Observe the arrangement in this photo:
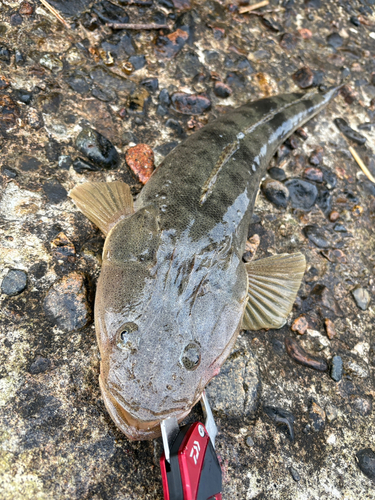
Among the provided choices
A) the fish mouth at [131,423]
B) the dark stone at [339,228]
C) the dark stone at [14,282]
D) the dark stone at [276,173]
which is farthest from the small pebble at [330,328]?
the dark stone at [14,282]

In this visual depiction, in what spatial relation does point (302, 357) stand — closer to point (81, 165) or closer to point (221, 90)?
point (81, 165)

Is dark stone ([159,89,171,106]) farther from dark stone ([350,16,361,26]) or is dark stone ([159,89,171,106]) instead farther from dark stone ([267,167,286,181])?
dark stone ([350,16,361,26])

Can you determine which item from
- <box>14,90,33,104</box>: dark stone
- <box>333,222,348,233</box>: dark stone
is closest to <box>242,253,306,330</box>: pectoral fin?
<box>333,222,348,233</box>: dark stone

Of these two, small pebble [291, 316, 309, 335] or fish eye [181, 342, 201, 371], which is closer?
fish eye [181, 342, 201, 371]

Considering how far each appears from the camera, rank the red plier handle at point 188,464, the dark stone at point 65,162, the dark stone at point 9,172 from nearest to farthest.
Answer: the red plier handle at point 188,464 → the dark stone at point 9,172 → the dark stone at point 65,162

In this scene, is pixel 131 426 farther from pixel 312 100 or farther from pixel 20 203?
pixel 312 100

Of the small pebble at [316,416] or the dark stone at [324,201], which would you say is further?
the dark stone at [324,201]

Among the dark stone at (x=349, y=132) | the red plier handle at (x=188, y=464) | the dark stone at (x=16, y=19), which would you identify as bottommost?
the red plier handle at (x=188, y=464)

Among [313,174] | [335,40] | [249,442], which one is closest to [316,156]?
[313,174]

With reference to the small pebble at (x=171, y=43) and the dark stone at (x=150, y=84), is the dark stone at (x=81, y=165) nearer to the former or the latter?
the dark stone at (x=150, y=84)
